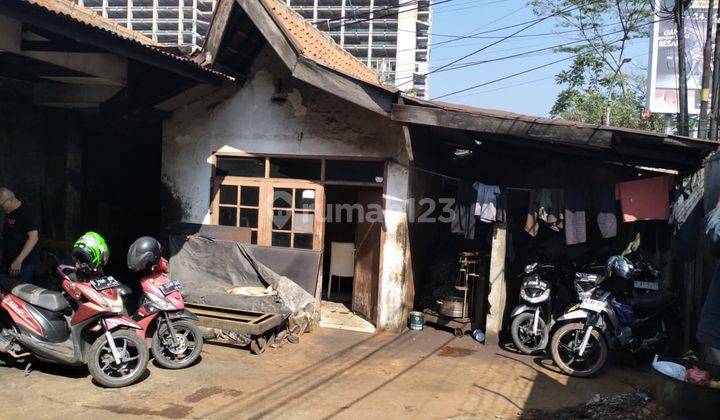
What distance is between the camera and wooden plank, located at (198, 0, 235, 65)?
7980 mm

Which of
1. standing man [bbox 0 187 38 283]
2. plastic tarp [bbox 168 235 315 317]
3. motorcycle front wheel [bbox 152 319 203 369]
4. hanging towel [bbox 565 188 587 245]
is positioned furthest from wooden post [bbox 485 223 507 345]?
standing man [bbox 0 187 38 283]

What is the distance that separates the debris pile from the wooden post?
2433 millimetres

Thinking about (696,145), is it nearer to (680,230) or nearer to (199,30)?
(680,230)

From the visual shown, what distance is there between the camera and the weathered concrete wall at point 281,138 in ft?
27.1

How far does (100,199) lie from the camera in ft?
30.5

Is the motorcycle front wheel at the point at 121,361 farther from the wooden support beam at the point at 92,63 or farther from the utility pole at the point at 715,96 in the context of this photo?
the utility pole at the point at 715,96

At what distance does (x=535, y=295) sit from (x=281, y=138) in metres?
4.53

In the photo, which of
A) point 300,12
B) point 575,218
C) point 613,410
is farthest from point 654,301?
point 300,12

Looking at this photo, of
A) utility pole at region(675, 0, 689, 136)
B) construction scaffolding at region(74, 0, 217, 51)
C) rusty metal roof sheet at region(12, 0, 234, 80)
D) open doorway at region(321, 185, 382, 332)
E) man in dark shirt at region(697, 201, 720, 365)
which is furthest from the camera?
construction scaffolding at region(74, 0, 217, 51)

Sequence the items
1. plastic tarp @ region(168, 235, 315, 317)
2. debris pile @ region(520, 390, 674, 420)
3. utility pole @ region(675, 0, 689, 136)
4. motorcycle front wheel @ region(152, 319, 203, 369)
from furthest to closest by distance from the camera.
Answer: utility pole @ region(675, 0, 689, 136) → plastic tarp @ region(168, 235, 315, 317) → motorcycle front wheel @ region(152, 319, 203, 369) → debris pile @ region(520, 390, 674, 420)

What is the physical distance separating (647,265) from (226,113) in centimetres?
672

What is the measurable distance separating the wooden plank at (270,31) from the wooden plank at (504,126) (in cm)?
160

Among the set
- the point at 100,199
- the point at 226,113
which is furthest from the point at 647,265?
the point at 100,199

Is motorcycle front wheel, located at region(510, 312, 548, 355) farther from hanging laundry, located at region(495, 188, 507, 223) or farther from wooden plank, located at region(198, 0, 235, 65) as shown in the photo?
wooden plank, located at region(198, 0, 235, 65)
